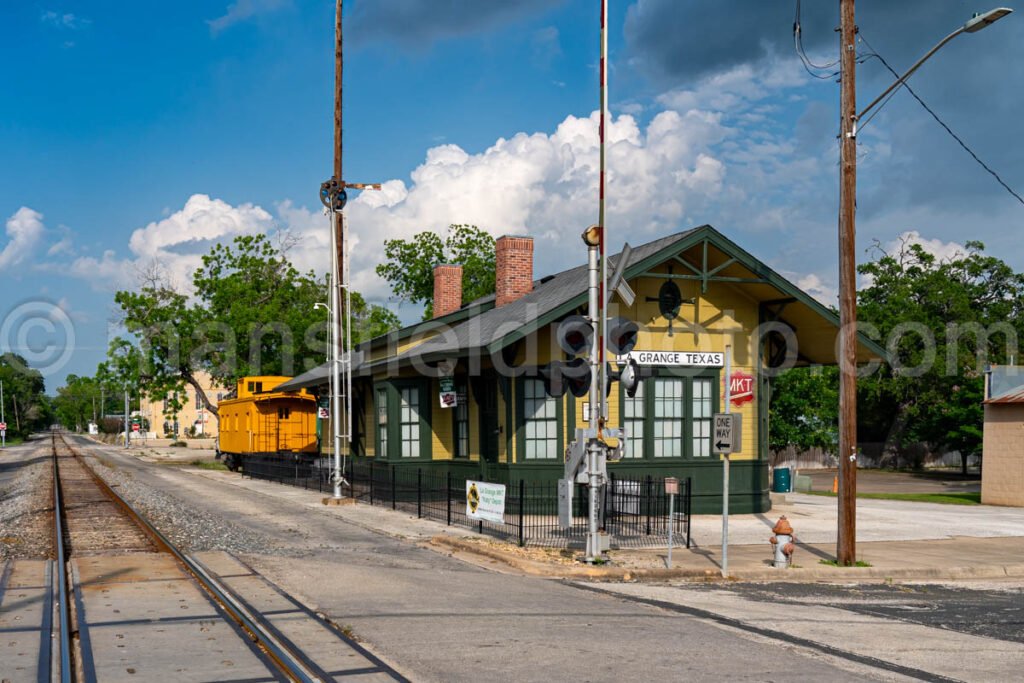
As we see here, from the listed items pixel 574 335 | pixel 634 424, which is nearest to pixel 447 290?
pixel 634 424

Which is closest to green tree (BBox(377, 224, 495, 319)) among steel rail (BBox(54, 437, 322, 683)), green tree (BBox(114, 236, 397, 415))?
green tree (BBox(114, 236, 397, 415))

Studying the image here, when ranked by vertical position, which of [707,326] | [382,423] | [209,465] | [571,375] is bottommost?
[209,465]

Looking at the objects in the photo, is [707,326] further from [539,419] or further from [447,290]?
[447,290]

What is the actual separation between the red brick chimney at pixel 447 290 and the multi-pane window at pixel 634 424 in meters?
12.8

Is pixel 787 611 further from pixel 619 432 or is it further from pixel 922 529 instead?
pixel 922 529

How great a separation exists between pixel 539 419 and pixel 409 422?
570 centimetres

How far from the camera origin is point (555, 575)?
14375mm

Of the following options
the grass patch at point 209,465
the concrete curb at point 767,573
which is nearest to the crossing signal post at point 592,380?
the concrete curb at point 767,573

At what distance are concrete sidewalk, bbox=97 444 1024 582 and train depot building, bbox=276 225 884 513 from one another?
1.91m

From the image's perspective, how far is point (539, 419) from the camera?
22.0 m

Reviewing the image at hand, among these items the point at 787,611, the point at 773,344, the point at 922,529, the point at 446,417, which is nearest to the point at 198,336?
the point at 446,417

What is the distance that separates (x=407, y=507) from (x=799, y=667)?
1650 cm

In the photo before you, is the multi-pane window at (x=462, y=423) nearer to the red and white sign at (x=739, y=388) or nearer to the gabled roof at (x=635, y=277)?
the gabled roof at (x=635, y=277)

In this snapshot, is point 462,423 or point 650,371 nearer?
point 650,371
